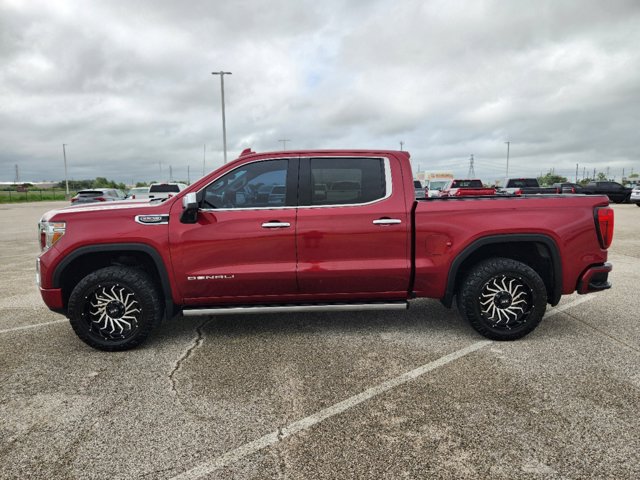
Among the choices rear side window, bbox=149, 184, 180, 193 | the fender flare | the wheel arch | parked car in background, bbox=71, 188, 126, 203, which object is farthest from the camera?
parked car in background, bbox=71, 188, 126, 203

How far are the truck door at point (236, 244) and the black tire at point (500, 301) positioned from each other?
5.59ft

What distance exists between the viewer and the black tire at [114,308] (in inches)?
155

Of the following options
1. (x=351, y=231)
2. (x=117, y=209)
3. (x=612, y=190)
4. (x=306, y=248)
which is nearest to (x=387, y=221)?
(x=351, y=231)

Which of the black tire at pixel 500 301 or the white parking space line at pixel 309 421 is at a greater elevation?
the black tire at pixel 500 301

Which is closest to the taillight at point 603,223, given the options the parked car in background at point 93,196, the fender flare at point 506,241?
the fender flare at point 506,241

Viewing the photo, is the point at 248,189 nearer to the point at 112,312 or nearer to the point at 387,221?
the point at 387,221

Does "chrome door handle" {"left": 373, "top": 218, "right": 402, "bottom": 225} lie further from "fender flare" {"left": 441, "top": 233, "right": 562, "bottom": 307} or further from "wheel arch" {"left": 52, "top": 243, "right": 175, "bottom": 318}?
"wheel arch" {"left": 52, "top": 243, "right": 175, "bottom": 318}

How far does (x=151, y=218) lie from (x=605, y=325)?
4.73 m

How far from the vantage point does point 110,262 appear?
4.24 m

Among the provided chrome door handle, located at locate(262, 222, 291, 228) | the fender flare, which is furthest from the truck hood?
the fender flare

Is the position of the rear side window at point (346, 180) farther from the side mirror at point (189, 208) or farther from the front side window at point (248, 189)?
the side mirror at point (189, 208)

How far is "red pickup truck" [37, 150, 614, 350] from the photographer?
3.96 m

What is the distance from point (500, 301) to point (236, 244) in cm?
254

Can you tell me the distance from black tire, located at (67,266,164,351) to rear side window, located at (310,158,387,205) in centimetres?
176
